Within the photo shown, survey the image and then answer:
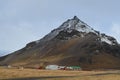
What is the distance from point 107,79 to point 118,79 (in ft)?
8.55

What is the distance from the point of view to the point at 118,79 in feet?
267

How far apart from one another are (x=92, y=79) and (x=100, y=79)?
258cm

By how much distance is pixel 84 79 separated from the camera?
80.9 m

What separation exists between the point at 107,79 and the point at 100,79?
166cm

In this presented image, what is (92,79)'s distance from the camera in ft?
264

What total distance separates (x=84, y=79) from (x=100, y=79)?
4088 mm

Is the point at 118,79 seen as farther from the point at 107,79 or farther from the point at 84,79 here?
the point at 84,79

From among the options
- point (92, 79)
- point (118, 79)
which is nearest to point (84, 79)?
point (92, 79)

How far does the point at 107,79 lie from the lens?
82.1 meters

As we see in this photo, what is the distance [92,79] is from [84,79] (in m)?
1.87

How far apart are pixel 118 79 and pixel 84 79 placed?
26.4 feet

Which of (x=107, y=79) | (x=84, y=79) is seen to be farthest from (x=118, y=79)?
(x=84, y=79)

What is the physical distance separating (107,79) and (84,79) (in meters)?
5.69

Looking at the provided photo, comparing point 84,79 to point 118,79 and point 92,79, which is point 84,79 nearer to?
point 92,79
